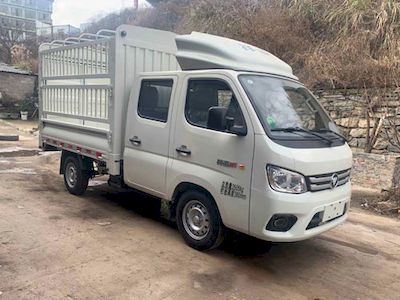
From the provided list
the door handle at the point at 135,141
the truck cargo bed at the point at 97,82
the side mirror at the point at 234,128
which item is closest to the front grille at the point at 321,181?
the side mirror at the point at 234,128

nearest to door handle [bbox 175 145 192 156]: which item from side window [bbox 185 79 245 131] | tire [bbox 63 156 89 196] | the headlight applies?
side window [bbox 185 79 245 131]

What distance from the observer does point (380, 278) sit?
4180 millimetres

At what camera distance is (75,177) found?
6820mm

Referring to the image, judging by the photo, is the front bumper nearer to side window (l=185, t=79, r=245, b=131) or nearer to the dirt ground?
the dirt ground

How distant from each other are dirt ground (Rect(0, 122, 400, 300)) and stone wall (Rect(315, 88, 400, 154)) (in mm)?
3351

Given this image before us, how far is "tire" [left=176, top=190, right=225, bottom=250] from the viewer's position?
436 cm

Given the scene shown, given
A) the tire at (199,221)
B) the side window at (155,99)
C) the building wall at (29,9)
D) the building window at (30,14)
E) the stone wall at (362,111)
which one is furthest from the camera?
the building window at (30,14)

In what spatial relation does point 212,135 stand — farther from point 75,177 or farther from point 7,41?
point 7,41

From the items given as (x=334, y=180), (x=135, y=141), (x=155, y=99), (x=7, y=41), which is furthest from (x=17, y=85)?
(x=334, y=180)

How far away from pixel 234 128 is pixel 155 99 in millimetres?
1524

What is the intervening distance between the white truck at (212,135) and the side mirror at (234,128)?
11 mm

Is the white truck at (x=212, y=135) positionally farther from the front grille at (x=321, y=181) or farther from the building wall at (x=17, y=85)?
the building wall at (x=17, y=85)

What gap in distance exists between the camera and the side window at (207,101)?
418cm

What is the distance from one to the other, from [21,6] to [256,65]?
223 feet
